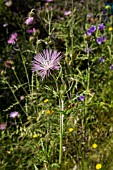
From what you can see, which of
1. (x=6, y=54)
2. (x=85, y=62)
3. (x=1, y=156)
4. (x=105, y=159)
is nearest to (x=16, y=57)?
(x=6, y=54)

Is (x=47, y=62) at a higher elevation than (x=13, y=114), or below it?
higher

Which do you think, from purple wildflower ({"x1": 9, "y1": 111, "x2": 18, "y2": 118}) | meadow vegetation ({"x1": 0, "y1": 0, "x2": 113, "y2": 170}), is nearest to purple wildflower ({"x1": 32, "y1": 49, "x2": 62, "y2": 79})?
meadow vegetation ({"x1": 0, "y1": 0, "x2": 113, "y2": 170})

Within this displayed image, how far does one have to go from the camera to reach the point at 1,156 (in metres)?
2.62

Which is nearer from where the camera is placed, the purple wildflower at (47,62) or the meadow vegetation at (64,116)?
the purple wildflower at (47,62)

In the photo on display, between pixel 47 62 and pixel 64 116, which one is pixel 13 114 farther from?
pixel 47 62

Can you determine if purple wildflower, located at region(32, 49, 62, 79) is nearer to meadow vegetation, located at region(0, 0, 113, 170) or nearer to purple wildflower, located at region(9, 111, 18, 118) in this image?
meadow vegetation, located at region(0, 0, 113, 170)

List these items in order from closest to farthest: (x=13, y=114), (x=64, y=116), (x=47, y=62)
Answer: (x=47, y=62) → (x=64, y=116) → (x=13, y=114)

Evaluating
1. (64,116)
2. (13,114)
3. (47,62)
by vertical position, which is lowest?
(13,114)

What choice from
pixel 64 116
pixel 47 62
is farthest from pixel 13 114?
pixel 47 62

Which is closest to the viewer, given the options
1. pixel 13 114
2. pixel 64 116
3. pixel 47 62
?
pixel 47 62

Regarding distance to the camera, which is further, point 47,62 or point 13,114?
point 13,114

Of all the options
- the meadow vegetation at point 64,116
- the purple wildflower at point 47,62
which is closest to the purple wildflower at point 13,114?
the meadow vegetation at point 64,116

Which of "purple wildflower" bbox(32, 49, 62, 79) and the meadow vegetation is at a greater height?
"purple wildflower" bbox(32, 49, 62, 79)

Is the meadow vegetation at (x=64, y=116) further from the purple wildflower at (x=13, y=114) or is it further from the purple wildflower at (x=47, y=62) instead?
the purple wildflower at (x=47, y=62)
